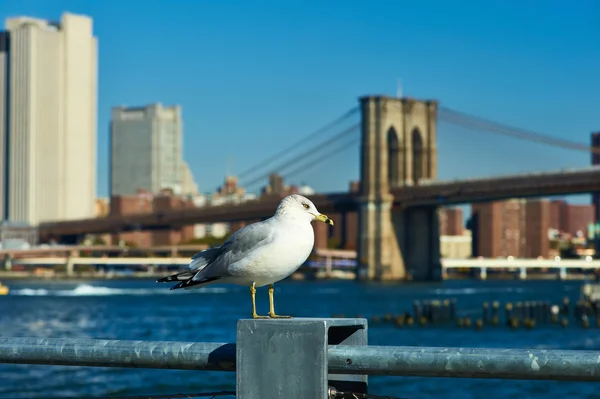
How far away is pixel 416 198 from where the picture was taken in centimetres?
9706

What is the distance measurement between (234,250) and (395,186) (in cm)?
9894

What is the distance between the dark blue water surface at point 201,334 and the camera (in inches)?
1000

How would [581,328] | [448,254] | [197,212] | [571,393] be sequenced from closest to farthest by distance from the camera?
1. [571,393]
2. [581,328]
3. [197,212]
4. [448,254]

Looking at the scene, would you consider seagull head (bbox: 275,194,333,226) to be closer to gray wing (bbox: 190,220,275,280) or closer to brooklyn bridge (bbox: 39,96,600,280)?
gray wing (bbox: 190,220,275,280)

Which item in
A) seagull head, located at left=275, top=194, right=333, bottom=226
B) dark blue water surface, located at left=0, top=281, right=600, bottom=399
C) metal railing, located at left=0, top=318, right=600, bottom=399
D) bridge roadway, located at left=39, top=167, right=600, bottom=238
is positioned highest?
bridge roadway, located at left=39, top=167, right=600, bottom=238

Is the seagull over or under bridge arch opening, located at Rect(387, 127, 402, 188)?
under

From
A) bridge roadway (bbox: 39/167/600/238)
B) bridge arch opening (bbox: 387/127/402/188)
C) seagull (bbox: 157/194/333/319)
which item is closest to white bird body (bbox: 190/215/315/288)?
seagull (bbox: 157/194/333/319)

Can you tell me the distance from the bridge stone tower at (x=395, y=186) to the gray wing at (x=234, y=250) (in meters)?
94.1

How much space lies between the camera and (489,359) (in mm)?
3146

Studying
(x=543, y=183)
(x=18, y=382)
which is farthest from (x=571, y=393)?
(x=543, y=183)

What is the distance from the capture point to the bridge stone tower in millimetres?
99375

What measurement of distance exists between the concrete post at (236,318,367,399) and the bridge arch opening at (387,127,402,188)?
10001cm

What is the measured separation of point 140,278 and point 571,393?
108859 millimetres

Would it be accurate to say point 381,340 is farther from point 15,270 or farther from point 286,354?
point 15,270
